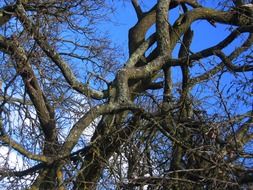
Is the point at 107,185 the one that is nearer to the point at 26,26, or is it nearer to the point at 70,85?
the point at 70,85

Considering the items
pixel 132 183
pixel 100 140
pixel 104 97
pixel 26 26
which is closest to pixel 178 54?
pixel 104 97

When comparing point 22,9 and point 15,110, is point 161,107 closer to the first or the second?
point 15,110

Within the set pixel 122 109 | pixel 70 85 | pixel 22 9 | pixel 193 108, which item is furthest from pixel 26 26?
Answer: pixel 193 108

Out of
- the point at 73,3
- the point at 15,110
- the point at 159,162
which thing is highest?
the point at 73,3

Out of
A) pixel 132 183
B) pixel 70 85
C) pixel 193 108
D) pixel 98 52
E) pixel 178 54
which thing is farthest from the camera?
pixel 98 52

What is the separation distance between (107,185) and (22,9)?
144 inches

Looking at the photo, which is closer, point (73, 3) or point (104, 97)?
point (104, 97)

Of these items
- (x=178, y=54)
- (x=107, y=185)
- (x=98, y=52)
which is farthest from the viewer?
(x=98, y=52)

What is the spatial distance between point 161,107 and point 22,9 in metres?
3.10

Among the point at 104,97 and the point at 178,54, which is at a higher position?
the point at 178,54

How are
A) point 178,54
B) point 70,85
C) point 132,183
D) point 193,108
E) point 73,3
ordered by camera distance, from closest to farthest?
point 132,183 → point 193,108 → point 70,85 → point 178,54 → point 73,3

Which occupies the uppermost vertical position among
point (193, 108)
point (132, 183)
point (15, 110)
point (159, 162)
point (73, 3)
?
point (73, 3)

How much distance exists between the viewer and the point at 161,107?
6.83 m

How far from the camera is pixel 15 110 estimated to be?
8297 millimetres
